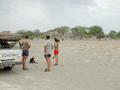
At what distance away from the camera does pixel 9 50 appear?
43.1ft

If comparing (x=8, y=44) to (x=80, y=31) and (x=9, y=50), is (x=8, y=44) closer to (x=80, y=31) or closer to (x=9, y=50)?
(x=9, y=50)

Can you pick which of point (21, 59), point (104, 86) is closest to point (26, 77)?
point (21, 59)

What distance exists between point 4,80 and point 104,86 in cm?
411

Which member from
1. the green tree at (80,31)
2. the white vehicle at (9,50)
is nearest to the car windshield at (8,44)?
the white vehicle at (9,50)

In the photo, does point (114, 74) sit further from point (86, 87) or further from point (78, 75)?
point (86, 87)

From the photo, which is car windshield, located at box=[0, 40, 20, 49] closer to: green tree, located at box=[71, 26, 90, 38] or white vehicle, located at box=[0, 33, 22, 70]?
white vehicle, located at box=[0, 33, 22, 70]

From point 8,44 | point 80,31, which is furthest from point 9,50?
point 80,31

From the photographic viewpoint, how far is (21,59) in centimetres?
1377

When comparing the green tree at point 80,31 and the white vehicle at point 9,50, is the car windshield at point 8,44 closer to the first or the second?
the white vehicle at point 9,50

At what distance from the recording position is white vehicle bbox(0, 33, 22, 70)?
42.2 ft

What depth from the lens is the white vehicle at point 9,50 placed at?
12.9 metres

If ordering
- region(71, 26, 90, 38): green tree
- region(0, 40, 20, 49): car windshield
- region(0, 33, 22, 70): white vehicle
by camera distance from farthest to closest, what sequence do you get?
region(71, 26, 90, 38): green tree → region(0, 40, 20, 49): car windshield → region(0, 33, 22, 70): white vehicle

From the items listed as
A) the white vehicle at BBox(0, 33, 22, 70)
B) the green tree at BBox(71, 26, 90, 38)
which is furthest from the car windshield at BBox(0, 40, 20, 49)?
the green tree at BBox(71, 26, 90, 38)

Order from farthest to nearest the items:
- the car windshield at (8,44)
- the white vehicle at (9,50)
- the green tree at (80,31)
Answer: the green tree at (80,31), the car windshield at (8,44), the white vehicle at (9,50)
